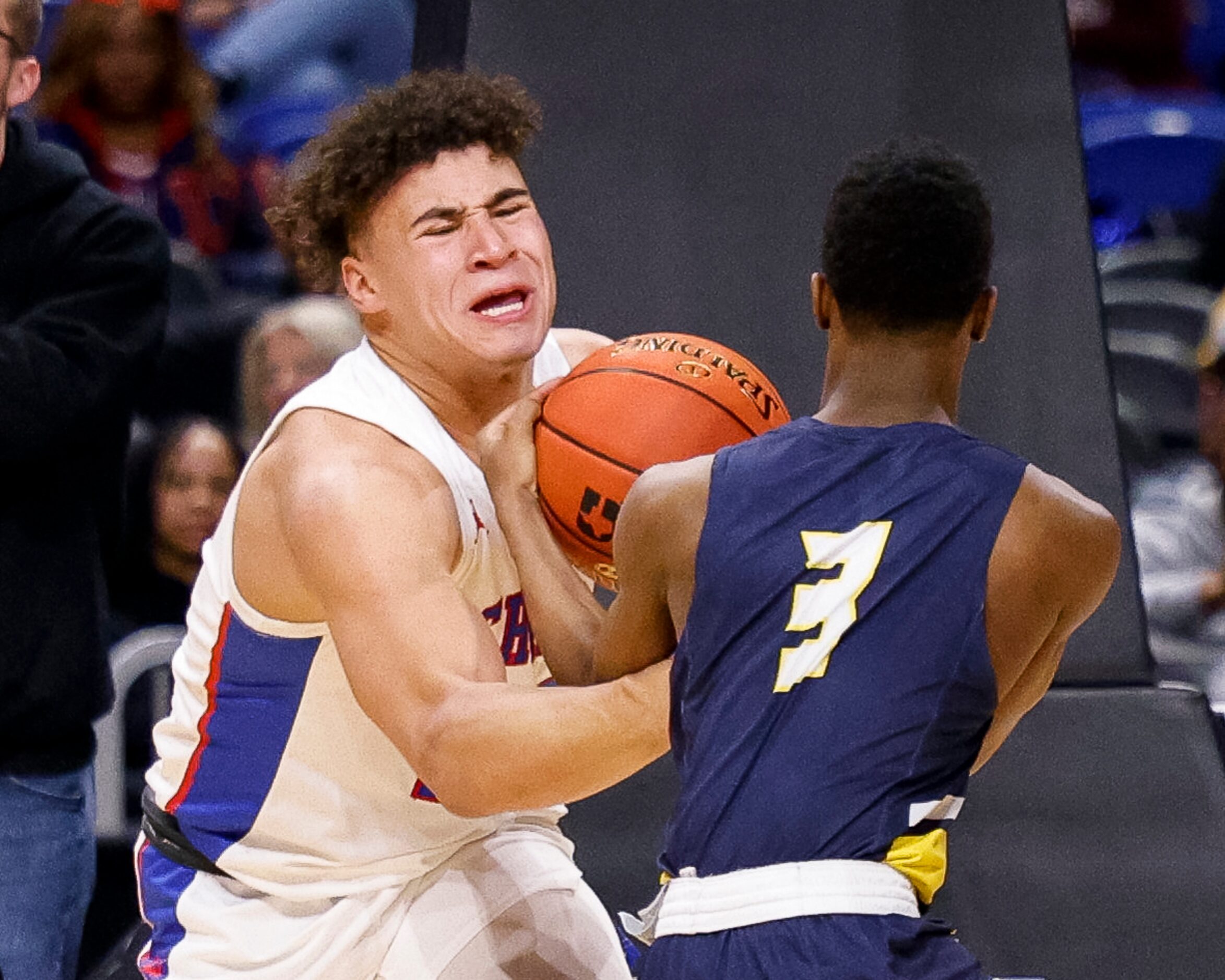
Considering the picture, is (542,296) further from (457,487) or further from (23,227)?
(23,227)

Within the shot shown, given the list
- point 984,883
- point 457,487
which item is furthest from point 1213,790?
point 457,487

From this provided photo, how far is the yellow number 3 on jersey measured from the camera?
2.12 meters

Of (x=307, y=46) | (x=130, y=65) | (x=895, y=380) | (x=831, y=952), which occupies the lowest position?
(x=831, y=952)

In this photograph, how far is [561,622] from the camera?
2.45m

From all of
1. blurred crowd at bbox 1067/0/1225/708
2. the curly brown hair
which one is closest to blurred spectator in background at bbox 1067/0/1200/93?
blurred crowd at bbox 1067/0/1225/708

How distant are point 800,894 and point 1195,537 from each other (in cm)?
331

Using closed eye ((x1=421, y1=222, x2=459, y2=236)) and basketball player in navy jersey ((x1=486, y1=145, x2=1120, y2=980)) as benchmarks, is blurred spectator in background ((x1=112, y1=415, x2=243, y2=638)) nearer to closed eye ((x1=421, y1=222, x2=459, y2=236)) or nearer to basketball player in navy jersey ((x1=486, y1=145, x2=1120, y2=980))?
closed eye ((x1=421, y1=222, x2=459, y2=236))

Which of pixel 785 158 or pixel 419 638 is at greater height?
pixel 785 158

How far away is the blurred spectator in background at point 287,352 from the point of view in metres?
4.82

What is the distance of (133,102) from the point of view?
19.2ft

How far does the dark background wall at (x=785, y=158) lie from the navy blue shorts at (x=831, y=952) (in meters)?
2.04

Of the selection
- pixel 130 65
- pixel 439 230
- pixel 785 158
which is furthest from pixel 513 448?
pixel 130 65

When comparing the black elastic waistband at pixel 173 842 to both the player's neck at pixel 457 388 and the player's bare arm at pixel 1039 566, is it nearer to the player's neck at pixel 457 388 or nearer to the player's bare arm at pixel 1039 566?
the player's neck at pixel 457 388

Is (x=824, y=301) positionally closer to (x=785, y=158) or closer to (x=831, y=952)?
(x=831, y=952)
